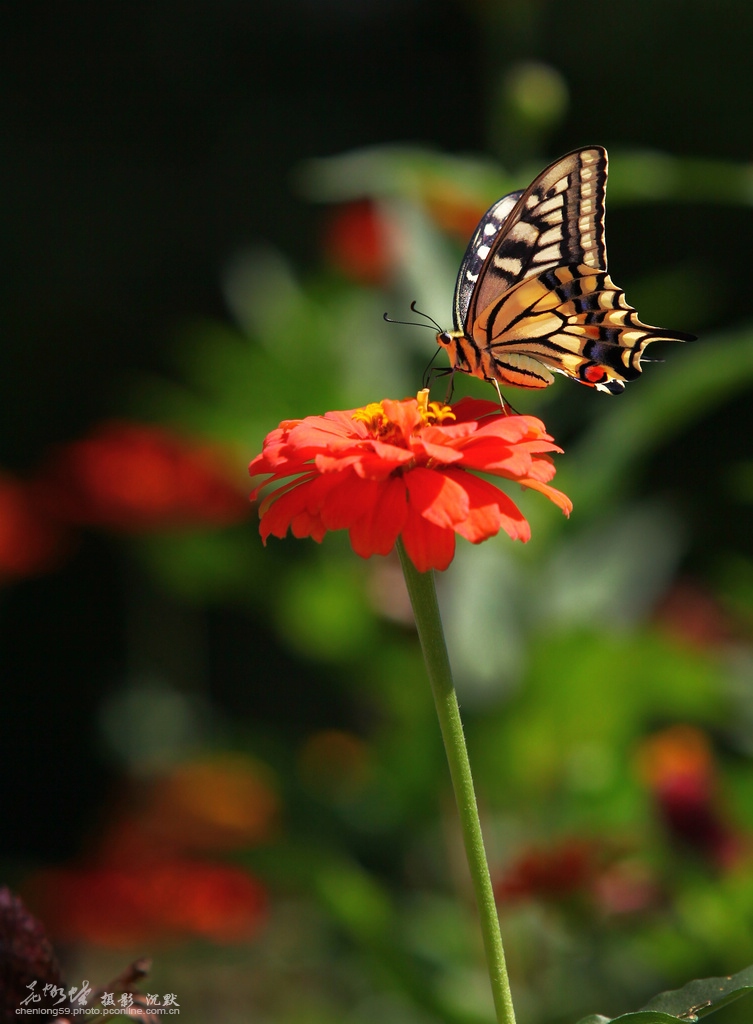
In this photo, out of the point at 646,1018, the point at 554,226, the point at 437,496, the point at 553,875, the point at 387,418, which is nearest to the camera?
the point at 646,1018

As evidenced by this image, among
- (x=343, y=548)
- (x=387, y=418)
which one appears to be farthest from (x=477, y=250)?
(x=343, y=548)

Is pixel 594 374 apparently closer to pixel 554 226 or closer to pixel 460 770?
pixel 554 226

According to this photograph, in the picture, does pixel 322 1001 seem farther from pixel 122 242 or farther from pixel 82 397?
pixel 122 242

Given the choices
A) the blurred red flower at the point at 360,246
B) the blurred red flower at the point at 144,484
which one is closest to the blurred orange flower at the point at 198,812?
the blurred red flower at the point at 144,484

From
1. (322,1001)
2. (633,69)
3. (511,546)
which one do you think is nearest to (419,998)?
(511,546)

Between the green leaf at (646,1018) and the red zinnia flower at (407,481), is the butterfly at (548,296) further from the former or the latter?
the green leaf at (646,1018)

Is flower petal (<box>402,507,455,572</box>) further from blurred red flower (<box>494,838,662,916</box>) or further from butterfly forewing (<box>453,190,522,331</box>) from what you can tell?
blurred red flower (<box>494,838,662,916</box>)
